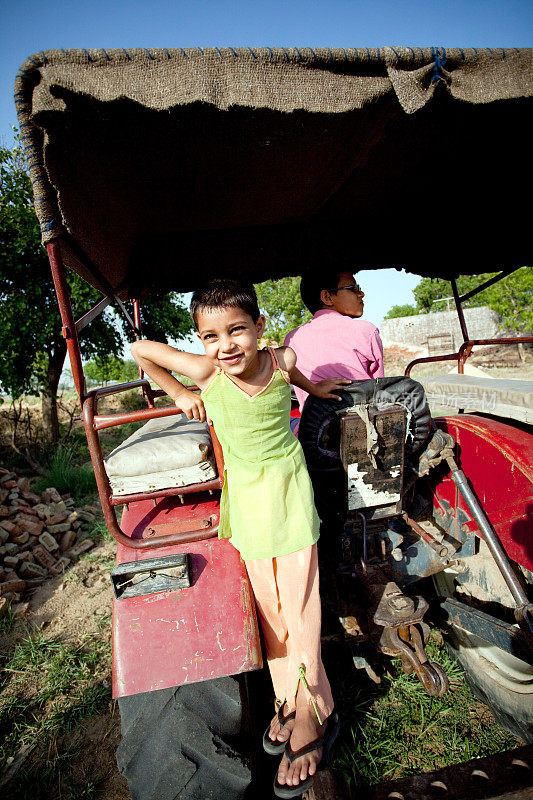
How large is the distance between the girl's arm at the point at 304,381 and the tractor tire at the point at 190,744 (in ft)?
3.65

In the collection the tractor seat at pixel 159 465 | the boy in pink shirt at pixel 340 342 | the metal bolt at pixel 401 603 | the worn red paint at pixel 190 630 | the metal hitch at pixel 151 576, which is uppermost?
the boy in pink shirt at pixel 340 342

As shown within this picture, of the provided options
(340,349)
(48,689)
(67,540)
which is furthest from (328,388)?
(67,540)

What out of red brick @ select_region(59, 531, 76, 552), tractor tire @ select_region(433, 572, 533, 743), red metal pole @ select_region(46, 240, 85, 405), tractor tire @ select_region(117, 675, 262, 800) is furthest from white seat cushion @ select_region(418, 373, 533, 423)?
red brick @ select_region(59, 531, 76, 552)

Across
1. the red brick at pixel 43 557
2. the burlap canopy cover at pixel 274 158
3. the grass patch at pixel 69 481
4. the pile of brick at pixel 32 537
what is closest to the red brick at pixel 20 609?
the pile of brick at pixel 32 537

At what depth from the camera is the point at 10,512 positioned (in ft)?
16.1

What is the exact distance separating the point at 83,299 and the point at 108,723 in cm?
734

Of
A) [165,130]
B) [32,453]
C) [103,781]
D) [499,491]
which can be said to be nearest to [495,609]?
[499,491]

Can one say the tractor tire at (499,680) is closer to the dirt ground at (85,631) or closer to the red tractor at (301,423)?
the red tractor at (301,423)

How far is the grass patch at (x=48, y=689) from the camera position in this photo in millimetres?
2252

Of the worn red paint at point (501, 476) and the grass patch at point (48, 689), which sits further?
the grass patch at point (48, 689)

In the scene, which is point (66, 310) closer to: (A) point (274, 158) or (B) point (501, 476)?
(A) point (274, 158)

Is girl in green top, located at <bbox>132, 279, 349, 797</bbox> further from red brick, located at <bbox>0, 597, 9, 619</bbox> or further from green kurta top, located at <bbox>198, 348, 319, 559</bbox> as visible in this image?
red brick, located at <bbox>0, 597, 9, 619</bbox>

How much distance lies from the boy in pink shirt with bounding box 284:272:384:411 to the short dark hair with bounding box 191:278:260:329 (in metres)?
0.61

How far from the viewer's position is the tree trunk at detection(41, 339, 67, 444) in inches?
331
